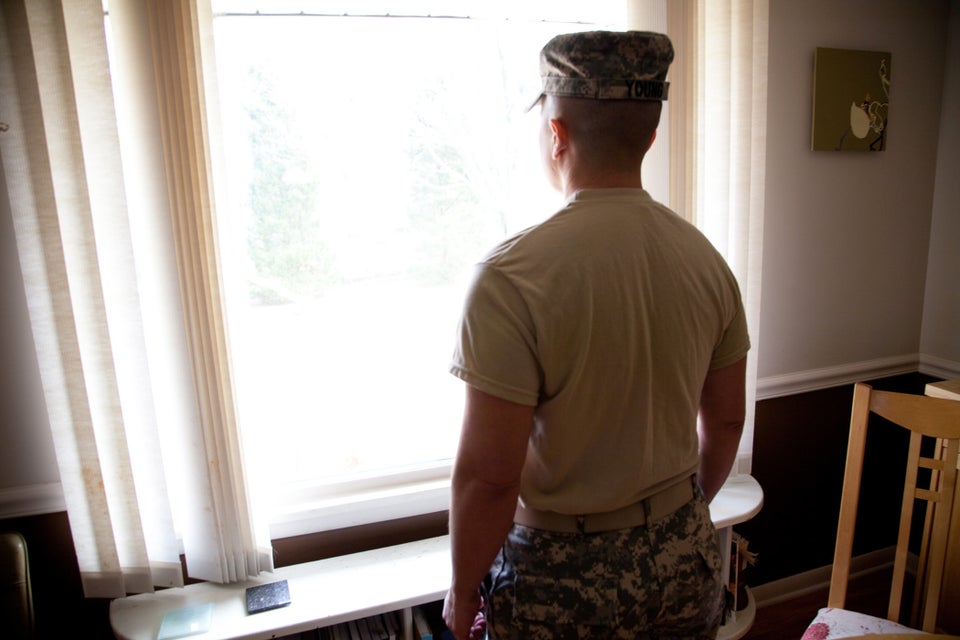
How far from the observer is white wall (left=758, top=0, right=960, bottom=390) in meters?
1.87

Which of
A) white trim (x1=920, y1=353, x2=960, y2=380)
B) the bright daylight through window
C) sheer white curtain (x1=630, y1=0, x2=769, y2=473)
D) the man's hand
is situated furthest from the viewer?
white trim (x1=920, y1=353, x2=960, y2=380)

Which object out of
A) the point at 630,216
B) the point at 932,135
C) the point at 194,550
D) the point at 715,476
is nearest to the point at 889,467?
the point at 932,135

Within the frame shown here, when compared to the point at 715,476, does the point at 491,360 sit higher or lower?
higher

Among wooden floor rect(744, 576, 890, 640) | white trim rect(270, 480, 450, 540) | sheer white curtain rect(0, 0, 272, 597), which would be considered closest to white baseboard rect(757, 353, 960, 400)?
wooden floor rect(744, 576, 890, 640)

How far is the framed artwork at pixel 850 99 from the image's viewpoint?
186 centimetres

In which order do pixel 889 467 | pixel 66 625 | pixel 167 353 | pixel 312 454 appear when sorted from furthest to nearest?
pixel 889 467, pixel 312 454, pixel 66 625, pixel 167 353

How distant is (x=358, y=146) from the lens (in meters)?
1.57

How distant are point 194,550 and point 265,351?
1.71 feet

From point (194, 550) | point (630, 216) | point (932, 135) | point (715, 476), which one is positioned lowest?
point (194, 550)

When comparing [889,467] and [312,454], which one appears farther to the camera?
[889,467]

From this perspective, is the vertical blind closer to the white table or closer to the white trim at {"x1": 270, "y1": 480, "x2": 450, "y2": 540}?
the white table

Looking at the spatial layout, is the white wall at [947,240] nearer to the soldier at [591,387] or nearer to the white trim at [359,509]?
the soldier at [591,387]

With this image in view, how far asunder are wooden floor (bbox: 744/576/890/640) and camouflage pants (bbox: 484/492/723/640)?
138cm

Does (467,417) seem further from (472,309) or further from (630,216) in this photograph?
(630,216)
